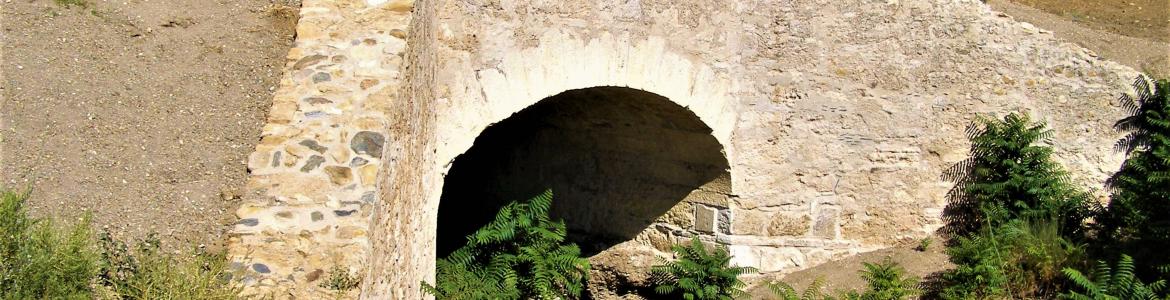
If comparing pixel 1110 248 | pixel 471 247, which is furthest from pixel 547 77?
pixel 1110 248

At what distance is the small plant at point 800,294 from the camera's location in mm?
6547

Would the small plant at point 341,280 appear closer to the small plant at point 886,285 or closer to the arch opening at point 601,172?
the arch opening at point 601,172

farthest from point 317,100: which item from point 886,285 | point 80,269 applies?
point 886,285

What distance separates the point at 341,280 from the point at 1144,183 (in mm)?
5830

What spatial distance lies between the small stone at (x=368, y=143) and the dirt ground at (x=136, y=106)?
731 millimetres

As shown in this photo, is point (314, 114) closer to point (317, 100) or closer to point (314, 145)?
point (317, 100)

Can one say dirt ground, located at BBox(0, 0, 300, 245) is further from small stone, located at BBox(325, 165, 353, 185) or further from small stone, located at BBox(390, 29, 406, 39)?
small stone, located at BBox(390, 29, 406, 39)

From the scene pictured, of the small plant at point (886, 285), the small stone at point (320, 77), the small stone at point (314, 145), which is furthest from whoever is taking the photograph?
the small plant at point (886, 285)

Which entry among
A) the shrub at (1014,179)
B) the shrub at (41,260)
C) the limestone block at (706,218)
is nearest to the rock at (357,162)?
the shrub at (41,260)

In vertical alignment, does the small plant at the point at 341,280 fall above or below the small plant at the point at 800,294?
above

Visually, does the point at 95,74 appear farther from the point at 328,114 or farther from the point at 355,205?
the point at 355,205

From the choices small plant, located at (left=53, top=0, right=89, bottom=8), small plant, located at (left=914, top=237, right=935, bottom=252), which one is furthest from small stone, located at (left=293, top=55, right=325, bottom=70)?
small plant, located at (left=914, top=237, right=935, bottom=252)

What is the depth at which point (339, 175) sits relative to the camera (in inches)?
159

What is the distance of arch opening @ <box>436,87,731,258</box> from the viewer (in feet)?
22.5
